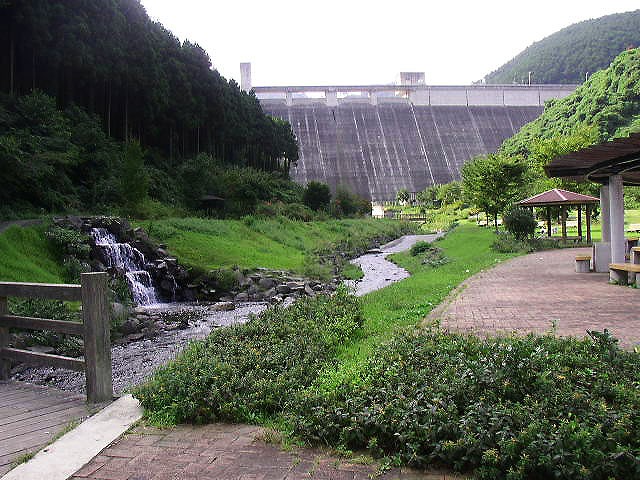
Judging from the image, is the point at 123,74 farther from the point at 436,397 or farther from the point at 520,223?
the point at 436,397

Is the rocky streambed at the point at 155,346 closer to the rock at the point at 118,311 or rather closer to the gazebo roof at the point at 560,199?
the rock at the point at 118,311

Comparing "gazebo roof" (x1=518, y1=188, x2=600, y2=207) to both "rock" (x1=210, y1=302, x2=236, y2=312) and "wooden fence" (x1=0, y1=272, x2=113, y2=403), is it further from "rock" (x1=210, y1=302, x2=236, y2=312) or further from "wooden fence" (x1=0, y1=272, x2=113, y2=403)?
"wooden fence" (x1=0, y1=272, x2=113, y2=403)

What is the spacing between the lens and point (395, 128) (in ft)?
262

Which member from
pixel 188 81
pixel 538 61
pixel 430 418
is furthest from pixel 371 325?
pixel 538 61

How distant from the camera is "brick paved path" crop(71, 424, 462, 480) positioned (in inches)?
122

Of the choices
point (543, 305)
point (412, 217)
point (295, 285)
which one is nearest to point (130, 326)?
point (295, 285)

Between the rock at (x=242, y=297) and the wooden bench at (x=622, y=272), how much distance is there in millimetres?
8476

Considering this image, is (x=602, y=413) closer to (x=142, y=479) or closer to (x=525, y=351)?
(x=525, y=351)

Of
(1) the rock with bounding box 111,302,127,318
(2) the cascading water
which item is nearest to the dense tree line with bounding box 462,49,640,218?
(2) the cascading water

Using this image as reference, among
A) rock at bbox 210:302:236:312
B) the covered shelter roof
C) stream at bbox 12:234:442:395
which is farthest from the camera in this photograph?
rock at bbox 210:302:236:312

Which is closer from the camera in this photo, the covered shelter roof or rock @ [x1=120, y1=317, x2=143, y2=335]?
the covered shelter roof

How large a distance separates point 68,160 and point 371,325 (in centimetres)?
1522

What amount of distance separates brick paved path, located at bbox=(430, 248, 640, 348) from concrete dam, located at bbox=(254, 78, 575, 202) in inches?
2209

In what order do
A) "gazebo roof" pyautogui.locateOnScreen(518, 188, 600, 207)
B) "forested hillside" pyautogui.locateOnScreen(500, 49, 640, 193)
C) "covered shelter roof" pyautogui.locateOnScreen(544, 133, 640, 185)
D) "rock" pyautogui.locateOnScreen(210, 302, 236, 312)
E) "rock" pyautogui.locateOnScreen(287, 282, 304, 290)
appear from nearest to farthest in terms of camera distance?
"covered shelter roof" pyautogui.locateOnScreen(544, 133, 640, 185) → "rock" pyautogui.locateOnScreen(210, 302, 236, 312) → "rock" pyautogui.locateOnScreen(287, 282, 304, 290) → "gazebo roof" pyautogui.locateOnScreen(518, 188, 600, 207) → "forested hillside" pyautogui.locateOnScreen(500, 49, 640, 193)
